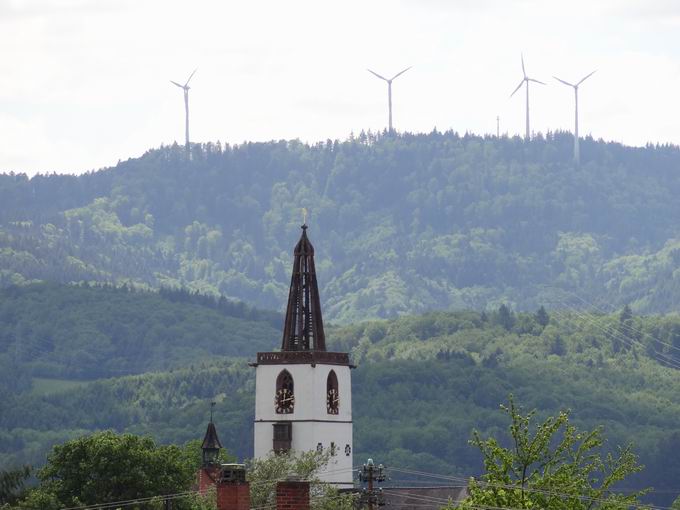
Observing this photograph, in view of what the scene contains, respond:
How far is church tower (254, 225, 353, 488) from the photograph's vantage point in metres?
123

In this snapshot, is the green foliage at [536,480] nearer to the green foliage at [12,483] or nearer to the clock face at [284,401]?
the green foliage at [12,483]

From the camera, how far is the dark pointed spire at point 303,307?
124 metres

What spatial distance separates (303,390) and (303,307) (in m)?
4.48

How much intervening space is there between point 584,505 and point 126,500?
2721cm

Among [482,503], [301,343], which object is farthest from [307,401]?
[482,503]

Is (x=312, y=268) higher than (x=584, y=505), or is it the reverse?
(x=312, y=268)

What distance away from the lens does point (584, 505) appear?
251 ft

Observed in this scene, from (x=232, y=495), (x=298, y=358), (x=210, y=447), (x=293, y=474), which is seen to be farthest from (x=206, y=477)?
(x=232, y=495)

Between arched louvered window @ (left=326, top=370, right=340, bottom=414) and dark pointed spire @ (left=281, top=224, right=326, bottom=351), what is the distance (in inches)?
65.2

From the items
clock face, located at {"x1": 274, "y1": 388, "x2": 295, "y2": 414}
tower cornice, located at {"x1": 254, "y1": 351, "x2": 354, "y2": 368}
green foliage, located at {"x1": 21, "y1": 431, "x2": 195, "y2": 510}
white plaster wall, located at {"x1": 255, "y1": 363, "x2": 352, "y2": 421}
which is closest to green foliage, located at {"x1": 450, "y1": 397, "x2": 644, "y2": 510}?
green foliage, located at {"x1": 21, "y1": 431, "x2": 195, "y2": 510}

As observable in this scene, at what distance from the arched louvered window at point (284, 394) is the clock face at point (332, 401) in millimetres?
1904

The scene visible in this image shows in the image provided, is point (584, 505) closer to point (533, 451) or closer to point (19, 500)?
point (533, 451)

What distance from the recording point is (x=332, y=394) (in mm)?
124938

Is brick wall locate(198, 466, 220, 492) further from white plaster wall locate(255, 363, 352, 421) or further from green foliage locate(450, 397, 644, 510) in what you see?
green foliage locate(450, 397, 644, 510)
